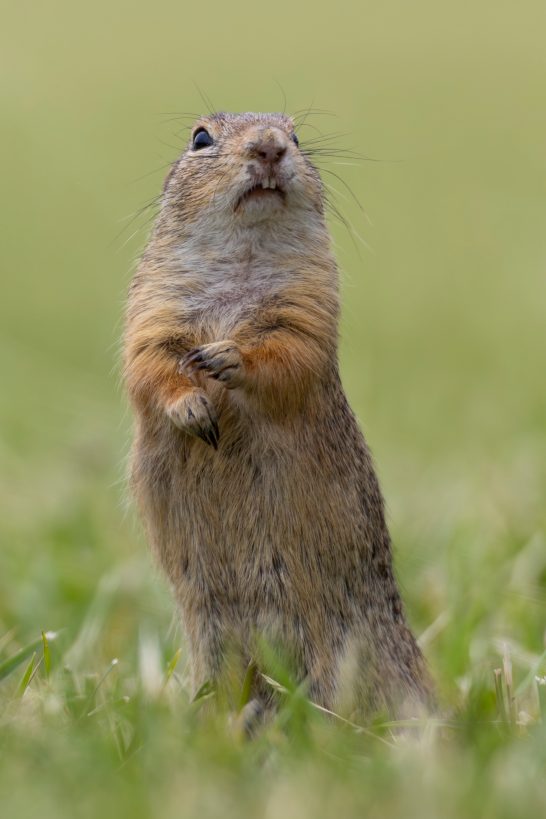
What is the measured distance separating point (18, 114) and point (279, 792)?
51.4 feet

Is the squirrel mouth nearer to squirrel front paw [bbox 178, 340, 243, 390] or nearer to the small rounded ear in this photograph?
squirrel front paw [bbox 178, 340, 243, 390]

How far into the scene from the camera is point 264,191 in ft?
20.0

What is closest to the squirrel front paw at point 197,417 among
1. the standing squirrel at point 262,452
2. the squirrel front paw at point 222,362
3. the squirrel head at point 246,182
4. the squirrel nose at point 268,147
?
the standing squirrel at point 262,452

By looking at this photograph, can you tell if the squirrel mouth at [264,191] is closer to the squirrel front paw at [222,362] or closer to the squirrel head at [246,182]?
the squirrel head at [246,182]

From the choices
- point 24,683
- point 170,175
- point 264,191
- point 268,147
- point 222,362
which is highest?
point 170,175

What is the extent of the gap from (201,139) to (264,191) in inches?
34.7

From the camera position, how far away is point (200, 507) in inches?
231

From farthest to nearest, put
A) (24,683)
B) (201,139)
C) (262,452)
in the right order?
(201,139), (262,452), (24,683)

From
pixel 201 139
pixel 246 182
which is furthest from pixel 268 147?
pixel 201 139

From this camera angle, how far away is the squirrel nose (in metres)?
6.02

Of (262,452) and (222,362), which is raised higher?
(222,362)

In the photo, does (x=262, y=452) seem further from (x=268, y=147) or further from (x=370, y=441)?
(x=370, y=441)

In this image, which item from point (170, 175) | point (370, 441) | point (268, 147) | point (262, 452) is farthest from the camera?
point (370, 441)

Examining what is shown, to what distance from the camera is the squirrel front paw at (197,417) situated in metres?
5.62
